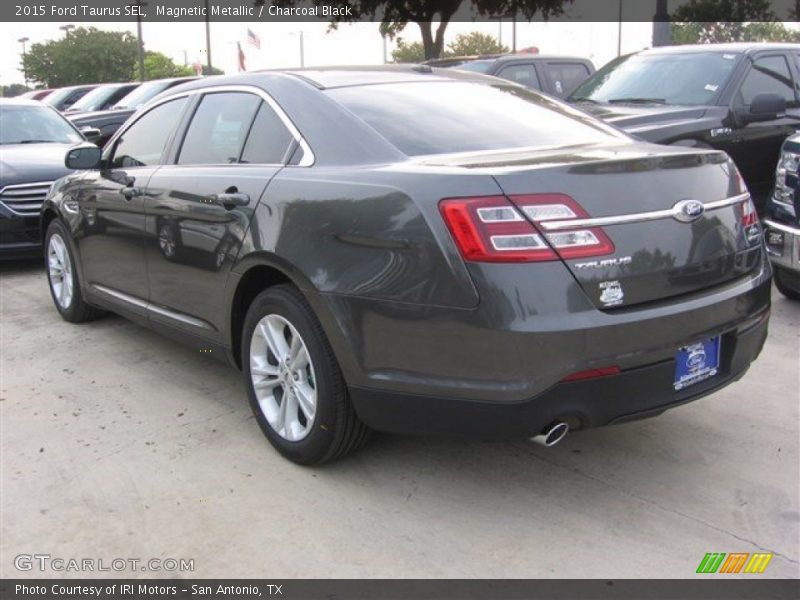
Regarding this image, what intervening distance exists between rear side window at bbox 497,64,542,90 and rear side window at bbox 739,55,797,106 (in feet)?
9.64

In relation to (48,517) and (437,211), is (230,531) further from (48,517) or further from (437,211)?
(437,211)

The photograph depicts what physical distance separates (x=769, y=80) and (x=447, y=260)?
575cm

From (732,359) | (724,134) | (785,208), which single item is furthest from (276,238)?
(724,134)

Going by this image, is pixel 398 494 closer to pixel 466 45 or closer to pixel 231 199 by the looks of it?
pixel 231 199

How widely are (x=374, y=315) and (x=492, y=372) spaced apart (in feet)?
1.59

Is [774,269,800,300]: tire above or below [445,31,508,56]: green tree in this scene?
below

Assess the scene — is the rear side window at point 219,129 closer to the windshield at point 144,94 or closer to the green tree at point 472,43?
the windshield at point 144,94

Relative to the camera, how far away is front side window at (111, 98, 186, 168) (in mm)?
4461

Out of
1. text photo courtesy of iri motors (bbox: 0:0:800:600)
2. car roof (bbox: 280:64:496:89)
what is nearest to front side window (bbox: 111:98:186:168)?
text photo courtesy of iri motors (bbox: 0:0:800:600)

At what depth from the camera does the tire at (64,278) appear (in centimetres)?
547

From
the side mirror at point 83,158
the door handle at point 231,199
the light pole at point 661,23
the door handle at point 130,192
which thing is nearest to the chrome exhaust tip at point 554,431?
the door handle at point 231,199

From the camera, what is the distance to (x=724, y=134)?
21.7ft

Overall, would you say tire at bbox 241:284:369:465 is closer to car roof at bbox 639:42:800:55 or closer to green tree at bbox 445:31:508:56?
car roof at bbox 639:42:800:55

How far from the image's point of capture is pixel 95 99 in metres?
16.6
